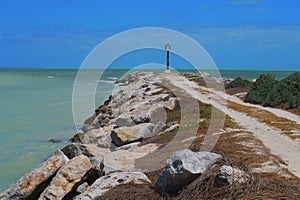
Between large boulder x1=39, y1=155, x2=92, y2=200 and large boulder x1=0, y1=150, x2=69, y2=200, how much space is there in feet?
1.44

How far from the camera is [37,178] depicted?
975 centimetres

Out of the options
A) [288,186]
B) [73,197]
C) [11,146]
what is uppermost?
[288,186]

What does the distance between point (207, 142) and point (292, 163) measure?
129 inches

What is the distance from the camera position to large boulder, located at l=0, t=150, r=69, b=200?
966 centimetres

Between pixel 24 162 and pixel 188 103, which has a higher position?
pixel 188 103

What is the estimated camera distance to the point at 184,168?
7492 millimetres

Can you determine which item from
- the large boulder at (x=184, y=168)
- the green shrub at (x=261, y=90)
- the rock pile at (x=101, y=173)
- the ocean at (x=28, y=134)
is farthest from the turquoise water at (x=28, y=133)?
the green shrub at (x=261, y=90)

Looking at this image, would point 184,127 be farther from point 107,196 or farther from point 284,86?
point 284,86

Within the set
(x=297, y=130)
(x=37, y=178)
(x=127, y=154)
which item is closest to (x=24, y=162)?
(x=127, y=154)

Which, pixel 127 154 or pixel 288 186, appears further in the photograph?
pixel 127 154

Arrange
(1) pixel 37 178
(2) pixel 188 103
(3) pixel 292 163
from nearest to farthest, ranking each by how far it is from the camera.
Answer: (1) pixel 37 178 → (3) pixel 292 163 → (2) pixel 188 103

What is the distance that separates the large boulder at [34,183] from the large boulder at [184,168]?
324 centimetres

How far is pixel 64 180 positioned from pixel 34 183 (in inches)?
35.0

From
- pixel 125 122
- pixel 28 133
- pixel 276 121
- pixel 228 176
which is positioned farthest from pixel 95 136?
pixel 228 176
